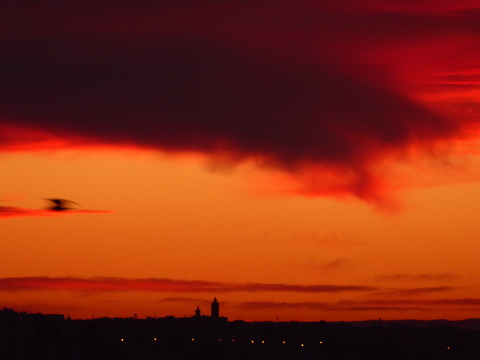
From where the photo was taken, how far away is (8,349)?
592 feet

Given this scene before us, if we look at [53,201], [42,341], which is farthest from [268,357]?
[53,201]

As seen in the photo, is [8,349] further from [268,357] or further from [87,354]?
[268,357]

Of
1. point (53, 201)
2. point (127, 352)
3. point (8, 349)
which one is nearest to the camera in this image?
point (53, 201)

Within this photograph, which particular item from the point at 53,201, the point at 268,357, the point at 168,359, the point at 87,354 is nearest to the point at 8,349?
the point at 87,354

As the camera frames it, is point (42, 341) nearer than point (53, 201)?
No

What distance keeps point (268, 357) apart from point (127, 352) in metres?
25.3

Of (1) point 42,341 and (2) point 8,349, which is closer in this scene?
(2) point 8,349

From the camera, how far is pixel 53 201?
270 ft

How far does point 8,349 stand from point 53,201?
342 feet

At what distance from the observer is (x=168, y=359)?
184875 millimetres

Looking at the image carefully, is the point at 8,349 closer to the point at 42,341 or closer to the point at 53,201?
the point at 42,341

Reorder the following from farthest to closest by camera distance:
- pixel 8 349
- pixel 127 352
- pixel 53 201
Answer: pixel 127 352, pixel 8 349, pixel 53 201

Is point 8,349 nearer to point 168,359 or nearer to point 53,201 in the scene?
point 168,359

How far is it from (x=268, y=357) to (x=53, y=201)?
12119 centimetres
